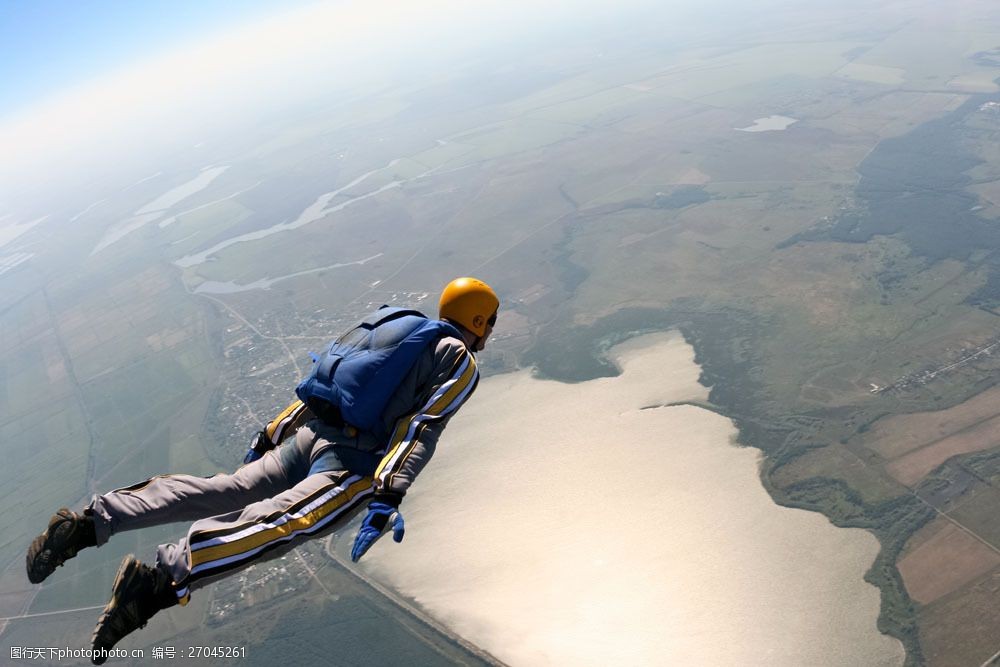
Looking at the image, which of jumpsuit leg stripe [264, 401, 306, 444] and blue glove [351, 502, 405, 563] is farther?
jumpsuit leg stripe [264, 401, 306, 444]

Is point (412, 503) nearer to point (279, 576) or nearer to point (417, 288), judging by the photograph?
point (279, 576)

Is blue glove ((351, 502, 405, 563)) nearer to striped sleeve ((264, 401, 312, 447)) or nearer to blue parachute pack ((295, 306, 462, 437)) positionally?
blue parachute pack ((295, 306, 462, 437))

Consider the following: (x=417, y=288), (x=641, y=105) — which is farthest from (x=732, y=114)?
(x=417, y=288)

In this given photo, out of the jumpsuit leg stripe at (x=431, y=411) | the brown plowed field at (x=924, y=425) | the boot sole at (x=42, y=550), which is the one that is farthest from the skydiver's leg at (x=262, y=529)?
the brown plowed field at (x=924, y=425)

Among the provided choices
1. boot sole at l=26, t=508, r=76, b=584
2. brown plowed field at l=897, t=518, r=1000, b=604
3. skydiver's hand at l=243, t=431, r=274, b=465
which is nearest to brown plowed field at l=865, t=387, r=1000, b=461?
brown plowed field at l=897, t=518, r=1000, b=604

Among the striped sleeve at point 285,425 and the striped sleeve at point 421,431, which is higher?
the striped sleeve at point 421,431

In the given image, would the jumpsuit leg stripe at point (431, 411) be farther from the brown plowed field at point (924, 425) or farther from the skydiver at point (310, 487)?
the brown plowed field at point (924, 425)
